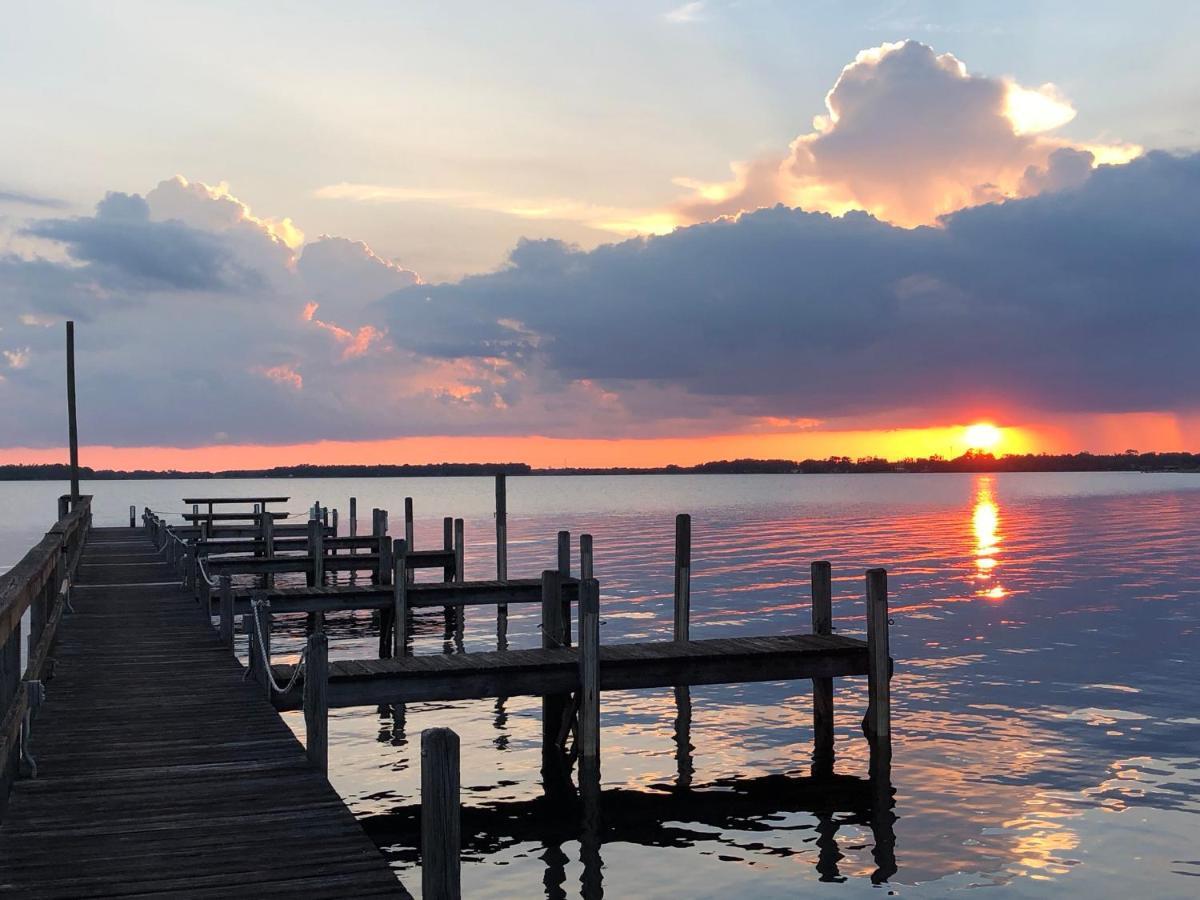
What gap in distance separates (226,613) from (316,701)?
7.05 metres

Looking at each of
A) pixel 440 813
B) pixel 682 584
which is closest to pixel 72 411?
pixel 682 584

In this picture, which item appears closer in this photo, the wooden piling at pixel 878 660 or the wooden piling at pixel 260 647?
the wooden piling at pixel 260 647

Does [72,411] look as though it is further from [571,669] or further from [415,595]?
[571,669]

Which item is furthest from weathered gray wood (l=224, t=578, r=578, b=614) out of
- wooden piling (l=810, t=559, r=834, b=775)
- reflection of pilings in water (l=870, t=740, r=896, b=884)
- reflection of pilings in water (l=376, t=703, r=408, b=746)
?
reflection of pilings in water (l=870, t=740, r=896, b=884)

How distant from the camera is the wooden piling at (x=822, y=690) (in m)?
18.2

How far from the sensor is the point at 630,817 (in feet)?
50.4

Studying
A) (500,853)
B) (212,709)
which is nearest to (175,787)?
(212,709)

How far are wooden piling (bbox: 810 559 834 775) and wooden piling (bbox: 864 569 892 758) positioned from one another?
799mm

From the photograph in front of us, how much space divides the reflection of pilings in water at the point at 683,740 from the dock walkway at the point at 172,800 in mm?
6490

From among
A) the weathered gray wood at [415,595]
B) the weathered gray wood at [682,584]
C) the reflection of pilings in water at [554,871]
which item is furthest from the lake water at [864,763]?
the weathered gray wood at [415,595]

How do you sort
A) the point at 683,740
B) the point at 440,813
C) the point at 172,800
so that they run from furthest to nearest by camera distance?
the point at 683,740 < the point at 172,800 < the point at 440,813

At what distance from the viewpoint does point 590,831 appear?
14.8 metres

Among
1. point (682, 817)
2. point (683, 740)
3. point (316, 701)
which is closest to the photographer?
point (316, 701)

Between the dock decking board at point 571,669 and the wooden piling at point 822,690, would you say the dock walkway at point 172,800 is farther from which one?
the wooden piling at point 822,690
